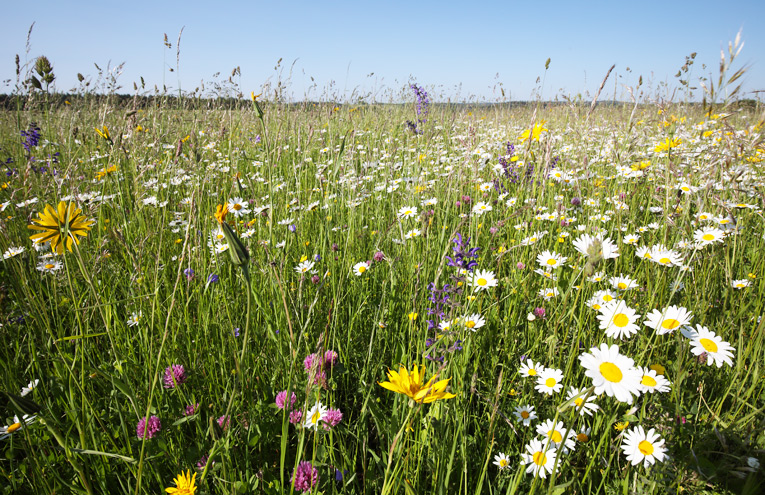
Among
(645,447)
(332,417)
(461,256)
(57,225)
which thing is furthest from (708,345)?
(57,225)

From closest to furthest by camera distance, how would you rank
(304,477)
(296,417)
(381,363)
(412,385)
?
1. (412,385)
2. (304,477)
3. (296,417)
4. (381,363)

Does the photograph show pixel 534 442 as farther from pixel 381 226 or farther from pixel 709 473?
pixel 381 226

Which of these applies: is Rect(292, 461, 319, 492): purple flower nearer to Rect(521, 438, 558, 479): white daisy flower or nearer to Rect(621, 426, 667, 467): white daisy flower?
Rect(521, 438, 558, 479): white daisy flower

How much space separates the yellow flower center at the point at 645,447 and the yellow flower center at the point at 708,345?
13.2 inches

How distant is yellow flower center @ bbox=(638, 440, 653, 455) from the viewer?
896 millimetres

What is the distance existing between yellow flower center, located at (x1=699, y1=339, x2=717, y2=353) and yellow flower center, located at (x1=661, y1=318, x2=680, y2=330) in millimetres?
80

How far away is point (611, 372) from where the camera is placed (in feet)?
2.29

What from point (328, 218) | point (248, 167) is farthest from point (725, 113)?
point (248, 167)

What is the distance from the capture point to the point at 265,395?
1179 mm

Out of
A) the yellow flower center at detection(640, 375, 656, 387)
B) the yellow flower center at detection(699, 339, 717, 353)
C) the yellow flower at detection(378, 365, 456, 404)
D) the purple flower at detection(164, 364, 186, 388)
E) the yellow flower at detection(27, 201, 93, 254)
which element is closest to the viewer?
the yellow flower at detection(378, 365, 456, 404)

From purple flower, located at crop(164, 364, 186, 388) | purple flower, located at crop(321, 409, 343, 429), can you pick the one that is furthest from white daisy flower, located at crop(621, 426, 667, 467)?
purple flower, located at crop(164, 364, 186, 388)

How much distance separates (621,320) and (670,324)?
12cm

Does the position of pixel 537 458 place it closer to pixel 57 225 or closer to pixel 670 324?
pixel 670 324

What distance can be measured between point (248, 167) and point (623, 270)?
3.33 meters
